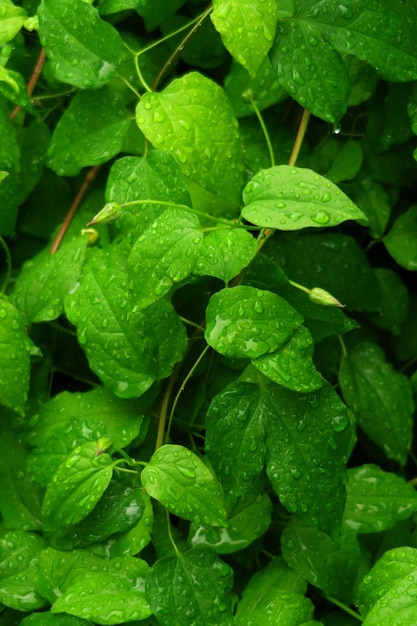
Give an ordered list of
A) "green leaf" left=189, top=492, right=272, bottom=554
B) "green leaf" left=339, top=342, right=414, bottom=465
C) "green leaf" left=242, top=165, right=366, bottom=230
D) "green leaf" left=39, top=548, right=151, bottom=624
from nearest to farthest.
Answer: "green leaf" left=242, top=165, right=366, bottom=230
"green leaf" left=39, top=548, right=151, bottom=624
"green leaf" left=189, top=492, right=272, bottom=554
"green leaf" left=339, top=342, right=414, bottom=465

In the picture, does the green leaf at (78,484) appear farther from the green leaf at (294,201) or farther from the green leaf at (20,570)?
the green leaf at (294,201)

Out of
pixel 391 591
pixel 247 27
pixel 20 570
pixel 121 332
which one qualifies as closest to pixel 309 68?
pixel 247 27

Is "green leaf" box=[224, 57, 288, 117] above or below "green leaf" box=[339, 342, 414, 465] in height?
above

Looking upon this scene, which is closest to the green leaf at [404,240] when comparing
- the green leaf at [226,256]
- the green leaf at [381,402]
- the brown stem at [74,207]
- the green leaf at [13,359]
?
the green leaf at [381,402]

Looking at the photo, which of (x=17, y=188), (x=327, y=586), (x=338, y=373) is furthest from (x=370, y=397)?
(x=17, y=188)

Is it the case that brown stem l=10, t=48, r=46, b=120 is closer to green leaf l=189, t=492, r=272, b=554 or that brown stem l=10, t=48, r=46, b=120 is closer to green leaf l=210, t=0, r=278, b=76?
green leaf l=210, t=0, r=278, b=76

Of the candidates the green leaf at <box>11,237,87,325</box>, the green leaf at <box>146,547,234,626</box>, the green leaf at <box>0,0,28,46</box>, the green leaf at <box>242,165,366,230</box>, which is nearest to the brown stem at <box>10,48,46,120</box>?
the green leaf at <box>0,0,28,46</box>

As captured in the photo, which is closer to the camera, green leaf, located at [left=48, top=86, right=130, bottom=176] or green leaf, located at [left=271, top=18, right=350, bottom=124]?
green leaf, located at [left=271, top=18, right=350, bottom=124]

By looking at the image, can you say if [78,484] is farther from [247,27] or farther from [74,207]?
[247,27]
